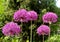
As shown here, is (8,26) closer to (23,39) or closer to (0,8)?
(23,39)

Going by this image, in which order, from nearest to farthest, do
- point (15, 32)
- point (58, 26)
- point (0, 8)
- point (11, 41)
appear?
→ 1. point (15, 32)
2. point (11, 41)
3. point (58, 26)
4. point (0, 8)

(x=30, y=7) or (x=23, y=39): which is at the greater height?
(x=30, y=7)

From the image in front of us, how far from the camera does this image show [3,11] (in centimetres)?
489

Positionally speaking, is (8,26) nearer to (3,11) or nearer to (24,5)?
(24,5)

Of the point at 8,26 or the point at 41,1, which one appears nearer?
the point at 8,26

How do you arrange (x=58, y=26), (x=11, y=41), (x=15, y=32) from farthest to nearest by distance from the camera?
(x=58, y=26)
(x=11, y=41)
(x=15, y=32)

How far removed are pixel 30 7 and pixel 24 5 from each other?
0.18m

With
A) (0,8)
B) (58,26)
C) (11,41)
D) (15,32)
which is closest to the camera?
(15,32)

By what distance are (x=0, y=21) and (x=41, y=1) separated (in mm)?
935

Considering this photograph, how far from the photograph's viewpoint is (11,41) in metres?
4.29

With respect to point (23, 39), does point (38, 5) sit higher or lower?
higher

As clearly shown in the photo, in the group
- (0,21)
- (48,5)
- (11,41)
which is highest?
(48,5)

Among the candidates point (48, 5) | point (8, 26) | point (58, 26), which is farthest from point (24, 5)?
point (8, 26)

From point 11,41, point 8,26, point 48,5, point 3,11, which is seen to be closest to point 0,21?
point 3,11
